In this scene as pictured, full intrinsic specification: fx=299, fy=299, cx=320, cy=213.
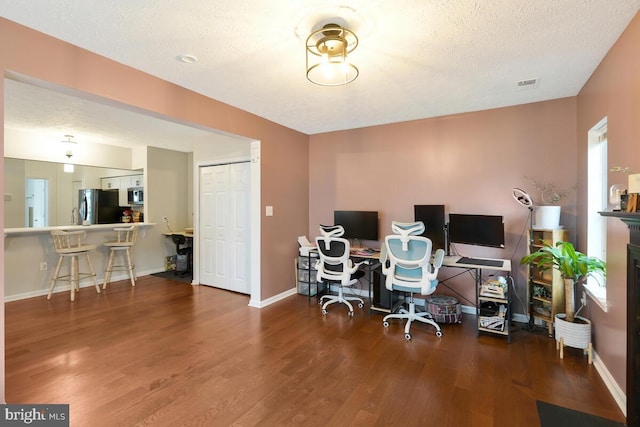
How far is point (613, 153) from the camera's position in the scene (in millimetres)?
2203

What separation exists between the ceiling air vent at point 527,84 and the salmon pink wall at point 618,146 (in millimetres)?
427

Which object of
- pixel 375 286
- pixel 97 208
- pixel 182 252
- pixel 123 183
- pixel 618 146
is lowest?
pixel 375 286

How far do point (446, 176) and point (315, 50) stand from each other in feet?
8.08

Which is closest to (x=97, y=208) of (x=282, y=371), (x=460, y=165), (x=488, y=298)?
(x=282, y=371)

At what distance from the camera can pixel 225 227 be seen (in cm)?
487

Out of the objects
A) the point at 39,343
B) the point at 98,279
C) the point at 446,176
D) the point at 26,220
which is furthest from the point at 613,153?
the point at 26,220

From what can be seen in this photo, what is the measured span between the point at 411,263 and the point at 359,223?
1353mm

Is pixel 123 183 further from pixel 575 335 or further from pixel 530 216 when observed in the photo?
pixel 575 335

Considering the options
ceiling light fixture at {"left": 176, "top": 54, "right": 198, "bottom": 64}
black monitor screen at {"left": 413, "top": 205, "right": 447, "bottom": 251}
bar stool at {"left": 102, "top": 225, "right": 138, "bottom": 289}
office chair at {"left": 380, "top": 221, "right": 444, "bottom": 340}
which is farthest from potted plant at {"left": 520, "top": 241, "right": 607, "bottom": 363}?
bar stool at {"left": 102, "top": 225, "right": 138, "bottom": 289}

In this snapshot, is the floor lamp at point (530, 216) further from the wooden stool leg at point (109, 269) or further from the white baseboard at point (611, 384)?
the wooden stool leg at point (109, 269)

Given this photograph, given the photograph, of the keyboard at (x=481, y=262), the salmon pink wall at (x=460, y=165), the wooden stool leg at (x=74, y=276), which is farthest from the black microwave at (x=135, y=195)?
the keyboard at (x=481, y=262)

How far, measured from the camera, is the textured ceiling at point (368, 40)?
1810mm

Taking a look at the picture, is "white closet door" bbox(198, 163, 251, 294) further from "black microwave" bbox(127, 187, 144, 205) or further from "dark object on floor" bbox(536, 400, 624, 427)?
"dark object on floor" bbox(536, 400, 624, 427)

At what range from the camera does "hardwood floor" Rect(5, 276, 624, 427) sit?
1967 millimetres
